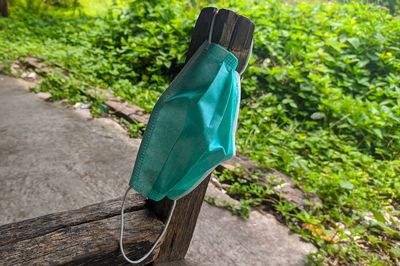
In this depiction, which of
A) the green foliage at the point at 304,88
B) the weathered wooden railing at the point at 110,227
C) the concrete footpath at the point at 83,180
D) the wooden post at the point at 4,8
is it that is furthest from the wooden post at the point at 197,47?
the wooden post at the point at 4,8

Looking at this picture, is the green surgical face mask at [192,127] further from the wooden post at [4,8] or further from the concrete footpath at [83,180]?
the wooden post at [4,8]

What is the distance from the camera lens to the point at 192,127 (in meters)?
1.15

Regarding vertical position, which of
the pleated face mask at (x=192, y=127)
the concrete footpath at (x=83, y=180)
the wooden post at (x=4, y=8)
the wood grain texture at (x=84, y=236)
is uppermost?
the pleated face mask at (x=192, y=127)

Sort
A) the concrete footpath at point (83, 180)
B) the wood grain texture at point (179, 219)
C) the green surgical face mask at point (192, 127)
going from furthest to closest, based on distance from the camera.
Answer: the concrete footpath at point (83, 180) < the wood grain texture at point (179, 219) < the green surgical face mask at point (192, 127)

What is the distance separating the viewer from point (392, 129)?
3445 mm

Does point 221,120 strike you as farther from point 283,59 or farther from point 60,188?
point 283,59

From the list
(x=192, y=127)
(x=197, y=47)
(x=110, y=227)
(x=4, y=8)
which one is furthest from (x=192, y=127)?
(x=4, y=8)

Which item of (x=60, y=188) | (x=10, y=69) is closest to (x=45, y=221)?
(x=60, y=188)

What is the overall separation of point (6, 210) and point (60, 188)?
346mm

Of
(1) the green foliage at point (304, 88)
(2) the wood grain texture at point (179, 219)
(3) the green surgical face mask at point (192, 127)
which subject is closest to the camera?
(3) the green surgical face mask at point (192, 127)

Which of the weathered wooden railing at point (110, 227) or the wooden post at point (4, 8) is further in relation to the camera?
the wooden post at point (4, 8)

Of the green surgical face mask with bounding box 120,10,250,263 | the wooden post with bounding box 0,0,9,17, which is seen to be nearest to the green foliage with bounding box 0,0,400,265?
the wooden post with bounding box 0,0,9,17

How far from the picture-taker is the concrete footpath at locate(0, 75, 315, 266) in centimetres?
190

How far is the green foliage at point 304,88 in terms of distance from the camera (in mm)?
2318
